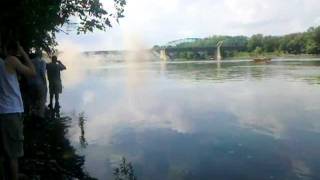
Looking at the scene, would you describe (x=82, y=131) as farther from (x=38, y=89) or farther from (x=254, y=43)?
(x=254, y=43)

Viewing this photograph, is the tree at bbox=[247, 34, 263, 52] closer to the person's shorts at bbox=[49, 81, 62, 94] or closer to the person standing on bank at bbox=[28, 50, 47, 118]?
the person's shorts at bbox=[49, 81, 62, 94]

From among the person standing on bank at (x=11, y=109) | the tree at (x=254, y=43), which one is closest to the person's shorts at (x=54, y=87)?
the person standing on bank at (x=11, y=109)

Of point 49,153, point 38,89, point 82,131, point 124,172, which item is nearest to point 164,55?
point 38,89

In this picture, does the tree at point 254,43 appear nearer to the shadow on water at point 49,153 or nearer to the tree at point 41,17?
the tree at point 41,17

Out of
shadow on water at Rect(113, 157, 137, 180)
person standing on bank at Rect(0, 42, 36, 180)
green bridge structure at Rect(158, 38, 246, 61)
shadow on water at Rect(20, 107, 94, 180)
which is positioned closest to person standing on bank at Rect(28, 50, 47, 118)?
shadow on water at Rect(20, 107, 94, 180)

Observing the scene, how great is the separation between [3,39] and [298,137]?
5860 millimetres

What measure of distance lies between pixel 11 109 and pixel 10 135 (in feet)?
0.98

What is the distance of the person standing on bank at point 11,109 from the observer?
564 centimetres

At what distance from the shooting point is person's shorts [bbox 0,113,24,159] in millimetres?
5695

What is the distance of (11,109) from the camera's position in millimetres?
5730

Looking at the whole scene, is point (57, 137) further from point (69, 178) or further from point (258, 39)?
point (258, 39)

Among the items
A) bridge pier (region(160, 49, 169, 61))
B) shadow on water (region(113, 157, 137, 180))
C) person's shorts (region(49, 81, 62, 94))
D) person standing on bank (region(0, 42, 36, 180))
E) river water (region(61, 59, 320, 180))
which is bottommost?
bridge pier (region(160, 49, 169, 61))

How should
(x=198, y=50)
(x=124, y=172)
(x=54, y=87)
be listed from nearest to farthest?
(x=124, y=172), (x=54, y=87), (x=198, y=50)

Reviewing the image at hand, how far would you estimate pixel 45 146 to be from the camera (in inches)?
355
